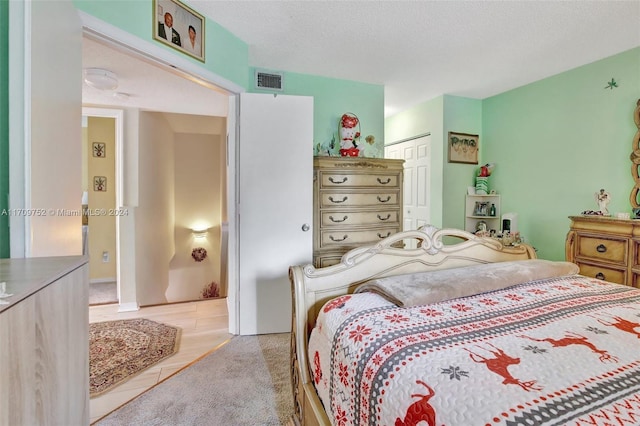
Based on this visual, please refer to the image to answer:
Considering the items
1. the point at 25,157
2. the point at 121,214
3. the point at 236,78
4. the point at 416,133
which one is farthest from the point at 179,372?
the point at 416,133

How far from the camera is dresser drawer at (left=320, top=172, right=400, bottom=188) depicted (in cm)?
278

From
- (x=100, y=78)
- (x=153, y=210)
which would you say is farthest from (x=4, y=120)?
(x=153, y=210)

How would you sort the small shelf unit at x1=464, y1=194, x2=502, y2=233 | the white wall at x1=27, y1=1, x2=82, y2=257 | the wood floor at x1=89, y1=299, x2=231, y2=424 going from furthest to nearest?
the small shelf unit at x1=464, y1=194, x2=502, y2=233, the wood floor at x1=89, y1=299, x2=231, y2=424, the white wall at x1=27, y1=1, x2=82, y2=257

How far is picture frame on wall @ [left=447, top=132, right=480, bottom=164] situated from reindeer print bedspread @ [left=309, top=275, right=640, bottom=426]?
283 centimetres

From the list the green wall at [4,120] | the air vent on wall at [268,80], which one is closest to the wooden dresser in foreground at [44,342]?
the green wall at [4,120]

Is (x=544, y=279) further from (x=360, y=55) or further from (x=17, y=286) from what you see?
(x=360, y=55)

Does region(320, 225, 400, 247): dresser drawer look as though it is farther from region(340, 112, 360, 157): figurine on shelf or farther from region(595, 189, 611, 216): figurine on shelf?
region(595, 189, 611, 216): figurine on shelf

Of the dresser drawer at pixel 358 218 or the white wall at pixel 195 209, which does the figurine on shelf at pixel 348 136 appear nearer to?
the dresser drawer at pixel 358 218

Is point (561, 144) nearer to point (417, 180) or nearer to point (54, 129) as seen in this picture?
point (417, 180)

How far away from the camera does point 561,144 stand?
10.2 ft

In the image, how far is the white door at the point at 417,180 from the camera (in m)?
4.09

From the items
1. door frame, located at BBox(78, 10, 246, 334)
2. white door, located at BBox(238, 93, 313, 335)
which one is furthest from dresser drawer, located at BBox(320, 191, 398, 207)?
door frame, located at BBox(78, 10, 246, 334)

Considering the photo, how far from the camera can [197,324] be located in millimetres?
2824

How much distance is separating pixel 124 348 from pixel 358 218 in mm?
2254
